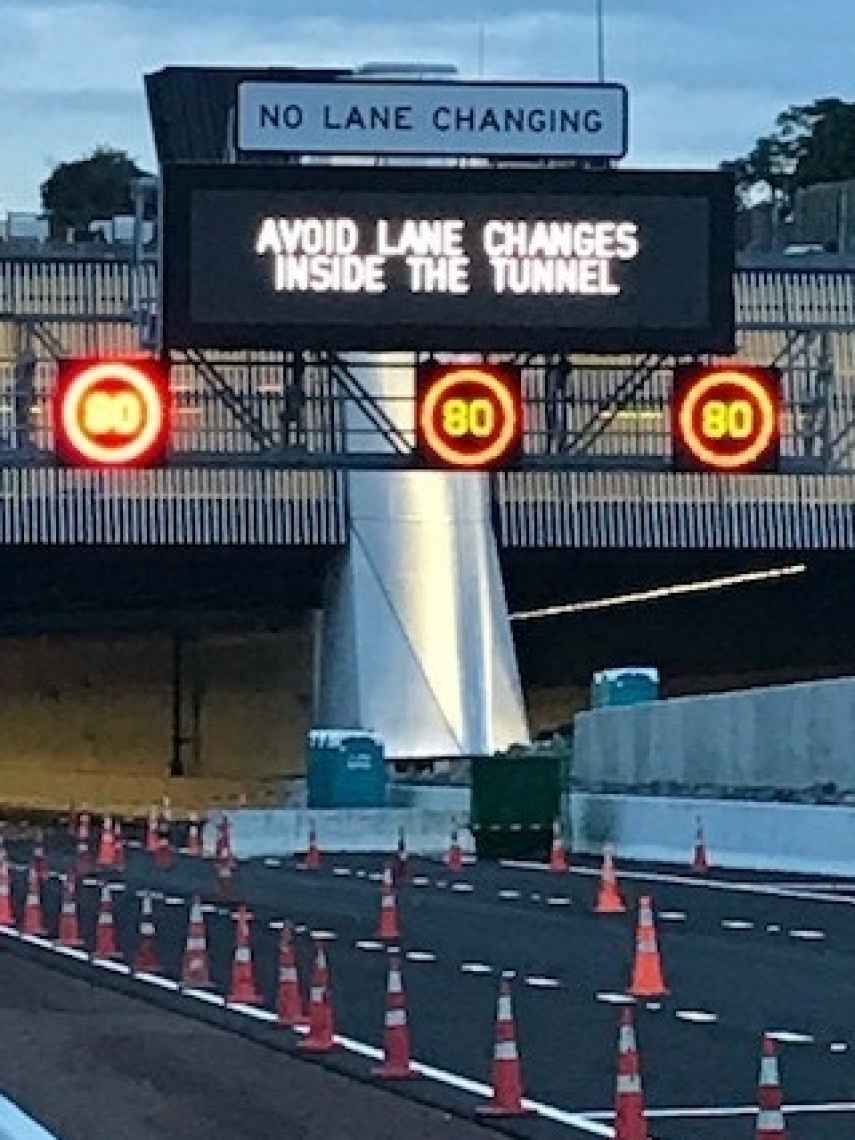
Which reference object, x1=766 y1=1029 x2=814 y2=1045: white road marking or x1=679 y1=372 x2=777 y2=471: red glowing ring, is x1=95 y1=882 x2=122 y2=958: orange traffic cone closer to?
x1=679 y1=372 x2=777 y2=471: red glowing ring

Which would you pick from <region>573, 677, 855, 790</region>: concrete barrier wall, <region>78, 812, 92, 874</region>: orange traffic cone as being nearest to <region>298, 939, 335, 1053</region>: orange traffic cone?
<region>573, 677, 855, 790</region>: concrete barrier wall

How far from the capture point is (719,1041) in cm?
1825

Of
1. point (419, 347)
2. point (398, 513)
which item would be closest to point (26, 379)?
point (419, 347)

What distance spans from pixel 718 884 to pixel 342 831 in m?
16.0

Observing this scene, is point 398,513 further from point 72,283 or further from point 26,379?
point 26,379

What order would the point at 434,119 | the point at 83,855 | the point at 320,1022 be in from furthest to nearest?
the point at 83,855 → the point at 434,119 → the point at 320,1022

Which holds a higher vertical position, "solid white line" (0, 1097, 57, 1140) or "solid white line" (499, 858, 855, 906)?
"solid white line" (499, 858, 855, 906)

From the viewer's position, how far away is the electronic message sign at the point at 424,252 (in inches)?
917

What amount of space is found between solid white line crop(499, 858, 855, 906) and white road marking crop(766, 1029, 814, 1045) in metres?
11.6

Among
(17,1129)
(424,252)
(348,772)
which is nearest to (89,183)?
(348,772)

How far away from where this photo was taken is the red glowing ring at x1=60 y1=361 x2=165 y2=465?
2450cm

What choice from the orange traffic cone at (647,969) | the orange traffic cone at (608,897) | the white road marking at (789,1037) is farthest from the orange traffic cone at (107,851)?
the white road marking at (789,1037)

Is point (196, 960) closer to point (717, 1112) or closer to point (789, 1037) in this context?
point (789, 1037)

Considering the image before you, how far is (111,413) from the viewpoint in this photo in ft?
80.6
